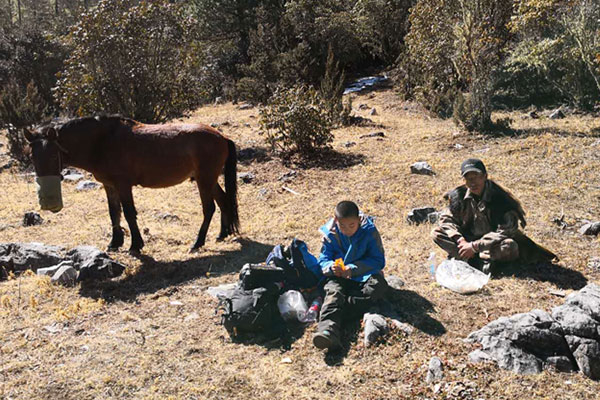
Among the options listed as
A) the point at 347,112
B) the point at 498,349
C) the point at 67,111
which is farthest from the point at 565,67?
the point at 67,111

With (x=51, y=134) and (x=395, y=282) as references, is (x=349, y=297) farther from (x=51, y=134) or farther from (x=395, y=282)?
(x=51, y=134)

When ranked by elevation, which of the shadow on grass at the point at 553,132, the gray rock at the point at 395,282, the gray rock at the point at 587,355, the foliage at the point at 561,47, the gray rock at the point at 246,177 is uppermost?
the foliage at the point at 561,47

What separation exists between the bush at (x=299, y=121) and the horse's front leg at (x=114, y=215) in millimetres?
4793

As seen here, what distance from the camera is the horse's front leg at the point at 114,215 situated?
6.57 m

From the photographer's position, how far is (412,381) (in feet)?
11.4

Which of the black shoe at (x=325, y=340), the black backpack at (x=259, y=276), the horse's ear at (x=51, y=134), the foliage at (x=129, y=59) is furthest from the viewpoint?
the foliage at (x=129, y=59)

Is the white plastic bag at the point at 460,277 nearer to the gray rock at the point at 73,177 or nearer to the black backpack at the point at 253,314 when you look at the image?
the black backpack at the point at 253,314

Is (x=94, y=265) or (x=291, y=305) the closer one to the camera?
(x=291, y=305)

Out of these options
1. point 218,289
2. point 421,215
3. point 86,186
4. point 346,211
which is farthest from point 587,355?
point 86,186

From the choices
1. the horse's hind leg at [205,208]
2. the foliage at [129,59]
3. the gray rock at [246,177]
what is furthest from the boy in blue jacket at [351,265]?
the foliage at [129,59]

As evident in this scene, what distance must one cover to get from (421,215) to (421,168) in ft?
6.69

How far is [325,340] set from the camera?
379cm

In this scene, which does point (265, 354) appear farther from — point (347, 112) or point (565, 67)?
point (565, 67)

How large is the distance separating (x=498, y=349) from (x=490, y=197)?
5.79ft
